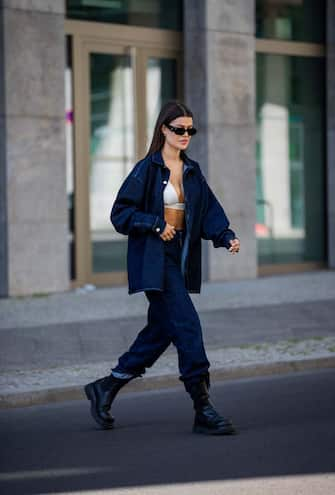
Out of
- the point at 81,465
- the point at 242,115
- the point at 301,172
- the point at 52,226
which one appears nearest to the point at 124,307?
the point at 52,226

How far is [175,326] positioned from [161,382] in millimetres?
1675

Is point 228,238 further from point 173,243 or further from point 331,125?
point 331,125

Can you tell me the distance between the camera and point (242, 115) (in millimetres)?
13875

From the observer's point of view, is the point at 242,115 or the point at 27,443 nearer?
the point at 27,443

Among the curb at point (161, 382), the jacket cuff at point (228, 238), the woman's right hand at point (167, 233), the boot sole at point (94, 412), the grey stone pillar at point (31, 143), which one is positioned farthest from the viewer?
the grey stone pillar at point (31, 143)

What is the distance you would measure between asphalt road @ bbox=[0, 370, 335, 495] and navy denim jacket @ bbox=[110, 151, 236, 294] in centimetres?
91

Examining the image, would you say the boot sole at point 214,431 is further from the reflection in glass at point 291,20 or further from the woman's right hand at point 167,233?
the reflection in glass at point 291,20

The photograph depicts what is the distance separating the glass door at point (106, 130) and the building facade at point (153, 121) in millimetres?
15

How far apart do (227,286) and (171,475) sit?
814cm

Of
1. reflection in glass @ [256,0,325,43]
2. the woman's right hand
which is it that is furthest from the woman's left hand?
reflection in glass @ [256,0,325,43]

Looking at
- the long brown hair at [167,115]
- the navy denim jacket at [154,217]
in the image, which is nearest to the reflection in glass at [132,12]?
the long brown hair at [167,115]

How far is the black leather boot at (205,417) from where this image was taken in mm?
5973

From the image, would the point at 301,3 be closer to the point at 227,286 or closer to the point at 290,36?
the point at 290,36

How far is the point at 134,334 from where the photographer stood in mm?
9344
